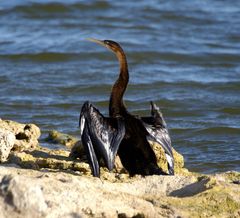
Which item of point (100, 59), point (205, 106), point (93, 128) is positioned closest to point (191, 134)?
point (205, 106)

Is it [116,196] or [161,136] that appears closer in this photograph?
[116,196]

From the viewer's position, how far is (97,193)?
637cm

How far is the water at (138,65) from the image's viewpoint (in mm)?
12836

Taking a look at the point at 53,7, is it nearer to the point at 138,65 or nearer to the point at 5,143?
the point at 138,65

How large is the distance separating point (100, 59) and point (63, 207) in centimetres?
1165

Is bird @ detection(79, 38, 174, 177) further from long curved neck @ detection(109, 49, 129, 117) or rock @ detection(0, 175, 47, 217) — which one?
rock @ detection(0, 175, 47, 217)

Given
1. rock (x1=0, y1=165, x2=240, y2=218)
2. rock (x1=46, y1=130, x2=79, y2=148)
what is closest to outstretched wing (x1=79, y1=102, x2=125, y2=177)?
rock (x1=0, y1=165, x2=240, y2=218)

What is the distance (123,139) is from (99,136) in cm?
48

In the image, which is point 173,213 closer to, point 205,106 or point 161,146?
point 161,146

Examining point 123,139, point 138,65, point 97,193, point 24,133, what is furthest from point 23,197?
point 138,65

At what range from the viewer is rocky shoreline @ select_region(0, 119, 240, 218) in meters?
5.92

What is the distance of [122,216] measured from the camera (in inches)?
246

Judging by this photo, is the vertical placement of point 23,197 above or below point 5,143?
above

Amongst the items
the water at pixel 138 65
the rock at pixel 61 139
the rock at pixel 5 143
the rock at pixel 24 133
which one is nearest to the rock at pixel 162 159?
the rock at pixel 24 133
